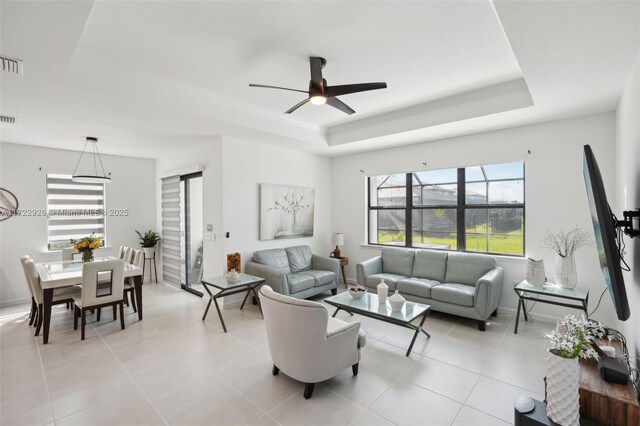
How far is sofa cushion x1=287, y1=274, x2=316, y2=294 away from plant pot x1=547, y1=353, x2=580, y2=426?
3207 mm

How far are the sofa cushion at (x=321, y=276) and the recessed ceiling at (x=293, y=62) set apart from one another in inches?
91.2

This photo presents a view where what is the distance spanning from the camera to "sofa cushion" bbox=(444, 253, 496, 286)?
411 centimetres

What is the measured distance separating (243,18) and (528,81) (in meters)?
2.55

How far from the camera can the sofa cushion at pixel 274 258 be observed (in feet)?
15.4

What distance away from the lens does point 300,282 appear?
4426mm

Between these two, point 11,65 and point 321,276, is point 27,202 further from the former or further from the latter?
point 321,276

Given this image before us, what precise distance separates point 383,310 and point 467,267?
1.81 metres

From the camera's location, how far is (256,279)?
4.05m

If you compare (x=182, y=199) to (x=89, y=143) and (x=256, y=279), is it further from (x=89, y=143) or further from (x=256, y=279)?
(x=256, y=279)

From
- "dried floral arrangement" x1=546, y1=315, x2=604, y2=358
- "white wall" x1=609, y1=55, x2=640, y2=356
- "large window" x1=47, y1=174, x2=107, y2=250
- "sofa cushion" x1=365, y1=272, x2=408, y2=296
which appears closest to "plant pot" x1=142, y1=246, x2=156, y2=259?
"large window" x1=47, y1=174, x2=107, y2=250

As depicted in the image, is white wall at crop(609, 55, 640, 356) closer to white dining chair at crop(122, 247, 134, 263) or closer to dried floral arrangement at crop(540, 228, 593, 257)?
dried floral arrangement at crop(540, 228, 593, 257)

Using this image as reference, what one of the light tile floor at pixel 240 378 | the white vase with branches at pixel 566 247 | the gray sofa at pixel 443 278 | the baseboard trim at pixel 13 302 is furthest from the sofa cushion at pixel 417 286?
the baseboard trim at pixel 13 302

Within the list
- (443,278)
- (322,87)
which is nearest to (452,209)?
(443,278)

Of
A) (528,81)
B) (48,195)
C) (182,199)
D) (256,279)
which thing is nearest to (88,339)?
(256,279)
